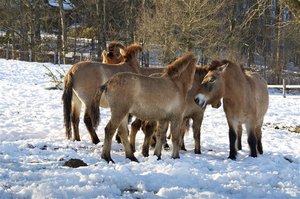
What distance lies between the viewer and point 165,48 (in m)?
29.6

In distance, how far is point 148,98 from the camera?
21.7 feet

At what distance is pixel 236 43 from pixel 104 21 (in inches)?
426

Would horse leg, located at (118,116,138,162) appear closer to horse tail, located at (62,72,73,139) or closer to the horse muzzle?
the horse muzzle

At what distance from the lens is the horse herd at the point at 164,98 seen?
6559mm

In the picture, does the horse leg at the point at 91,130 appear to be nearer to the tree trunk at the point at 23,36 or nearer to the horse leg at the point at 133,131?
the horse leg at the point at 133,131

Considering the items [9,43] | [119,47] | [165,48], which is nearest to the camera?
[119,47]

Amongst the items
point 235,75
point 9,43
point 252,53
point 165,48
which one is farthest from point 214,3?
point 235,75

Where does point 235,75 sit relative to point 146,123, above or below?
above

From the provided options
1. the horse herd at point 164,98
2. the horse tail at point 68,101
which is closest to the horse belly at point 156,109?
the horse herd at point 164,98

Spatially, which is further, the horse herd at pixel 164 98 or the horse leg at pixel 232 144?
the horse leg at pixel 232 144

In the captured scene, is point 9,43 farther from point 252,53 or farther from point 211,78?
point 211,78

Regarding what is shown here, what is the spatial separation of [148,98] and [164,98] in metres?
0.33

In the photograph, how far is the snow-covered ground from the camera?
15.5 ft

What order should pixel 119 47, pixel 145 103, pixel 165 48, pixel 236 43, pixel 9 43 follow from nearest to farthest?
1. pixel 145 103
2. pixel 119 47
3. pixel 165 48
4. pixel 236 43
5. pixel 9 43
